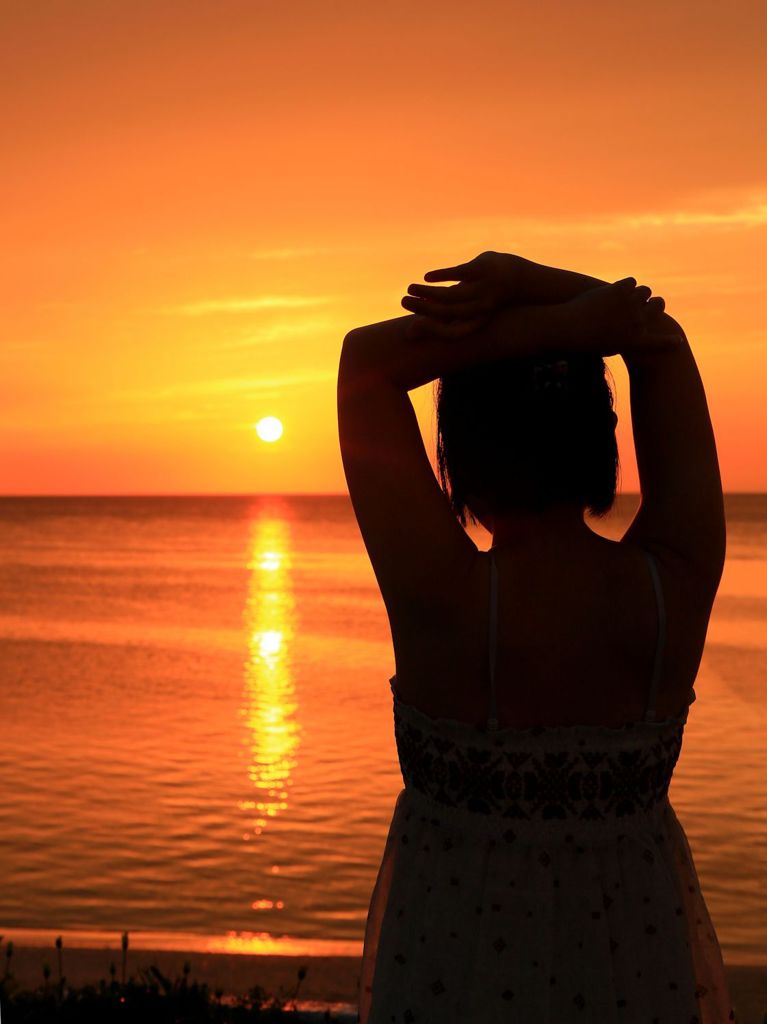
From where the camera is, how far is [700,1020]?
203cm

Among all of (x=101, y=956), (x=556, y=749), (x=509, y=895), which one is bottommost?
(x=101, y=956)

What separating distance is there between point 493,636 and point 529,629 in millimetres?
63

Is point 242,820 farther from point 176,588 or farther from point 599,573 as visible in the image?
point 176,588

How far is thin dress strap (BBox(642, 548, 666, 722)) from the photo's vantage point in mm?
1917

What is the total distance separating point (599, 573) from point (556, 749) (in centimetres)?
30

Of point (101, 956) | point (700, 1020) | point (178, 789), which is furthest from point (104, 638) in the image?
point (700, 1020)

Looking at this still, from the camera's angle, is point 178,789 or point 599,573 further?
point 178,789

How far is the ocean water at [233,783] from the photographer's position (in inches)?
348

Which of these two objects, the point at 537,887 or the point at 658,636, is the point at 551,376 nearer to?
the point at 658,636

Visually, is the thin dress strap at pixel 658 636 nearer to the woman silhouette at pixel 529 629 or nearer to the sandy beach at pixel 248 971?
the woman silhouette at pixel 529 629

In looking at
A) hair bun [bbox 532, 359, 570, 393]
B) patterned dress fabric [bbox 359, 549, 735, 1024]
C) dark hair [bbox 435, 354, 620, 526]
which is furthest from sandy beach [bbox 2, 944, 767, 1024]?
hair bun [bbox 532, 359, 570, 393]

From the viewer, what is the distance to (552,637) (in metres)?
1.88

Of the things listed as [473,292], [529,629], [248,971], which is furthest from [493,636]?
[248,971]

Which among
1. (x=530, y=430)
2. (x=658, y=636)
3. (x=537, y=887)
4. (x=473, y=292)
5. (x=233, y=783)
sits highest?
(x=473, y=292)
